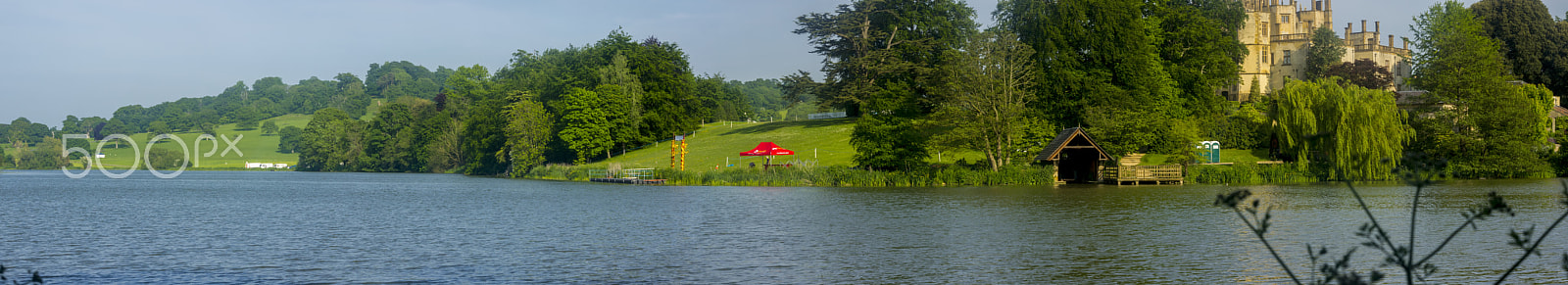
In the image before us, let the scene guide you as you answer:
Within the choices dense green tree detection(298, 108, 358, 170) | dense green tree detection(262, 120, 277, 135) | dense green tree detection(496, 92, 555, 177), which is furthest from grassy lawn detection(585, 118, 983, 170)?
dense green tree detection(262, 120, 277, 135)

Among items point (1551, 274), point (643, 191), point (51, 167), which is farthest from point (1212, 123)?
point (51, 167)

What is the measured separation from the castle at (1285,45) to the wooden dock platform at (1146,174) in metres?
35.1

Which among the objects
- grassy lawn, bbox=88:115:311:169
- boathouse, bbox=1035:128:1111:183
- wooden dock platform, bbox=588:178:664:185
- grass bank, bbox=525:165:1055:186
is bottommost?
wooden dock platform, bbox=588:178:664:185

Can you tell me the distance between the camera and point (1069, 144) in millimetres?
50531

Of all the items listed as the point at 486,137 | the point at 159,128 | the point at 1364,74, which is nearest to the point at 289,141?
the point at 159,128

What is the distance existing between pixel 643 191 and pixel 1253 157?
36.8 metres

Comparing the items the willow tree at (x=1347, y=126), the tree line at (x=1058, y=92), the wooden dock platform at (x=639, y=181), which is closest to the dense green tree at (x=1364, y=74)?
the tree line at (x=1058, y=92)

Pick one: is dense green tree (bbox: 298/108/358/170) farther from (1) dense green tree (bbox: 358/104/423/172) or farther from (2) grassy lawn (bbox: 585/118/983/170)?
(2) grassy lawn (bbox: 585/118/983/170)

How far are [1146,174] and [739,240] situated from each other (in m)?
35.5

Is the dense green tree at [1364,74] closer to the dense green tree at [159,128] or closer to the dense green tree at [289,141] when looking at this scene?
the dense green tree at [289,141]

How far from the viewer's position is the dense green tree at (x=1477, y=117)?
5297cm

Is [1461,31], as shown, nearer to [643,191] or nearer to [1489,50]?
[1489,50]

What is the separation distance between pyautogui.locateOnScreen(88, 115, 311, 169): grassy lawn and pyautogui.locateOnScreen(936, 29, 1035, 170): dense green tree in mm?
114906

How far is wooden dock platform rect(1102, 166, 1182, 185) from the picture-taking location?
51562mm
